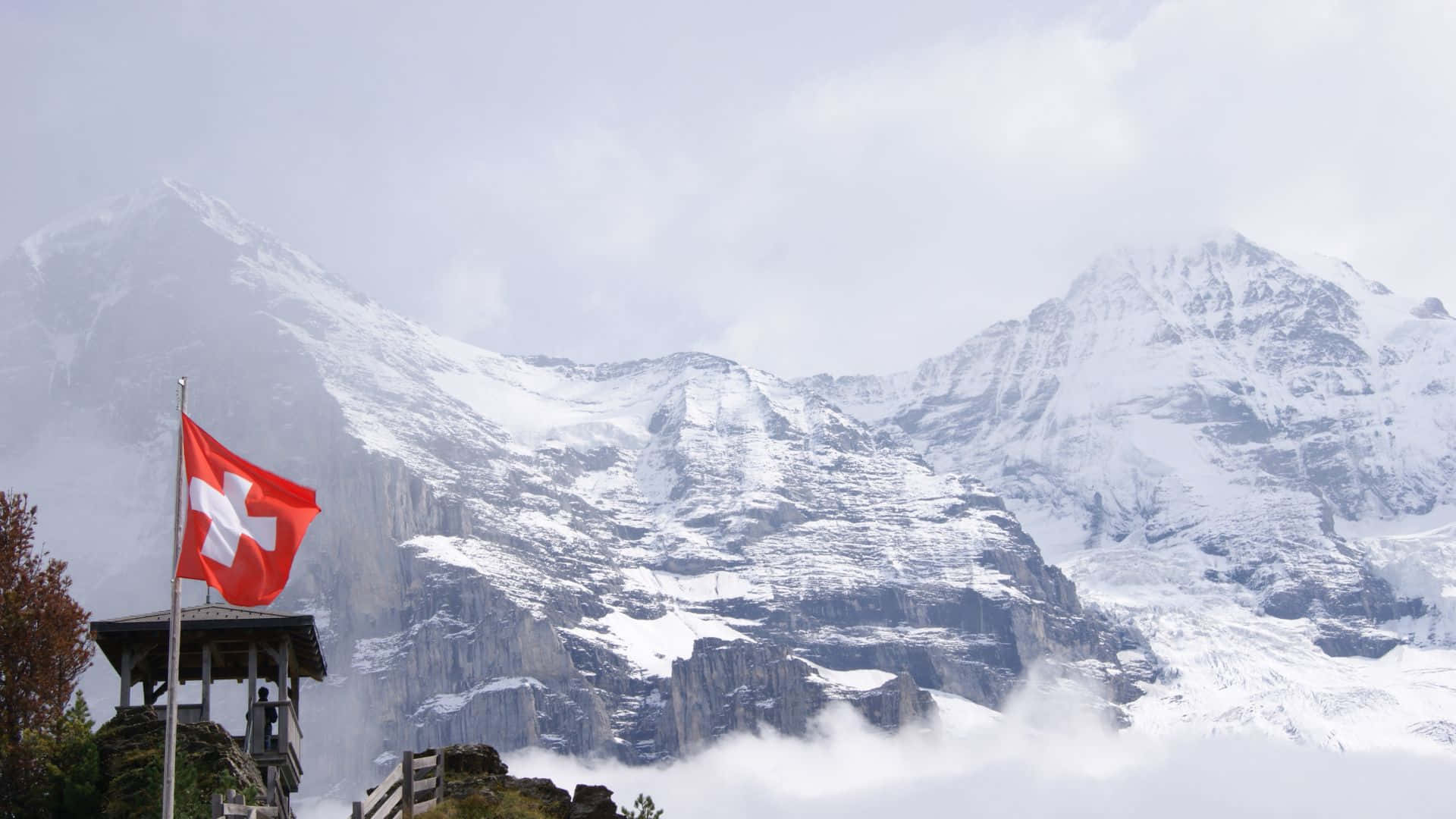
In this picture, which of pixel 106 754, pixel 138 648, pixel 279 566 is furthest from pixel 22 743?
pixel 279 566

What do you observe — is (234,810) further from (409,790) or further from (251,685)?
(251,685)

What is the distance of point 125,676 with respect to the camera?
54094 millimetres

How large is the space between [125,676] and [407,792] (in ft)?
48.7

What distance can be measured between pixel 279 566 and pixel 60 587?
36.0 ft

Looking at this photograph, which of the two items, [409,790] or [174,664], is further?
[409,790]

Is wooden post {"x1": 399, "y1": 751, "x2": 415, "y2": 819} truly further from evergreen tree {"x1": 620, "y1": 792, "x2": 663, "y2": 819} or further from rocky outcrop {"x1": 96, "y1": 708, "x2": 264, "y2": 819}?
rocky outcrop {"x1": 96, "y1": 708, "x2": 264, "y2": 819}

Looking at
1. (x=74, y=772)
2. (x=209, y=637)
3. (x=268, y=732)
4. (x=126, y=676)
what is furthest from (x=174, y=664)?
(x=268, y=732)

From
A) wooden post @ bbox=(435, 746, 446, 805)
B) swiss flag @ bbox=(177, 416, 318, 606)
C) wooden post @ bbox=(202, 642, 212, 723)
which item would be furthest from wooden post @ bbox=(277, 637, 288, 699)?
swiss flag @ bbox=(177, 416, 318, 606)

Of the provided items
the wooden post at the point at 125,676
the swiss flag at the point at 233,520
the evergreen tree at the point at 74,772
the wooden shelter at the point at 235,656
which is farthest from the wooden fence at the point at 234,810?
the wooden shelter at the point at 235,656

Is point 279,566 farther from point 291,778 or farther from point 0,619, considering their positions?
point 291,778

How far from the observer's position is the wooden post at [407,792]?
138 ft

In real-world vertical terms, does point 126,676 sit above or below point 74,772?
above

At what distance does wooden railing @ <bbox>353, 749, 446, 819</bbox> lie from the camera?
40344 mm

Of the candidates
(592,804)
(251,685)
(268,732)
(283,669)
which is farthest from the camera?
(268,732)
